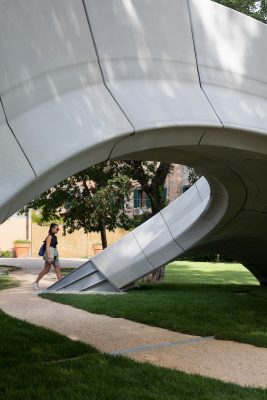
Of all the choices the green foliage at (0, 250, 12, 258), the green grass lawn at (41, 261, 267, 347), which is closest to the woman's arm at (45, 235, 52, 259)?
the green grass lawn at (41, 261, 267, 347)

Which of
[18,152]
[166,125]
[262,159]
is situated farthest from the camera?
[262,159]

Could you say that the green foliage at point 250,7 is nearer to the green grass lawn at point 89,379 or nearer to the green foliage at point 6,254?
the green grass lawn at point 89,379

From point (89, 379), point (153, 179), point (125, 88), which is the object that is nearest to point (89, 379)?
point (89, 379)

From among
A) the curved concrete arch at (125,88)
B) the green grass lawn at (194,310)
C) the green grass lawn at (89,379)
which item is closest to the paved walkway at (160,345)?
the green grass lawn at (194,310)

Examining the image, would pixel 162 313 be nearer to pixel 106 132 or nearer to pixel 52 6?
pixel 106 132

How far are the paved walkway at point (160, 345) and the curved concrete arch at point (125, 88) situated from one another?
251cm

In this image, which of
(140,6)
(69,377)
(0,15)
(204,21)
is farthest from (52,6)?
(69,377)

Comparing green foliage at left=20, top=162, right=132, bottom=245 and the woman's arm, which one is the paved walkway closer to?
the woman's arm

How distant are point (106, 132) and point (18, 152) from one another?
3.21 ft

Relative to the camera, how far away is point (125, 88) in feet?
18.1

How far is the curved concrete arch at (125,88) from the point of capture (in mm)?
4484

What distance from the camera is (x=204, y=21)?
631 centimetres

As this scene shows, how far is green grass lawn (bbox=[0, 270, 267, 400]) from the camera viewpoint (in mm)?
4738

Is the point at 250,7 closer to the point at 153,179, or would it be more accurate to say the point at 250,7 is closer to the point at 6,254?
the point at 153,179
